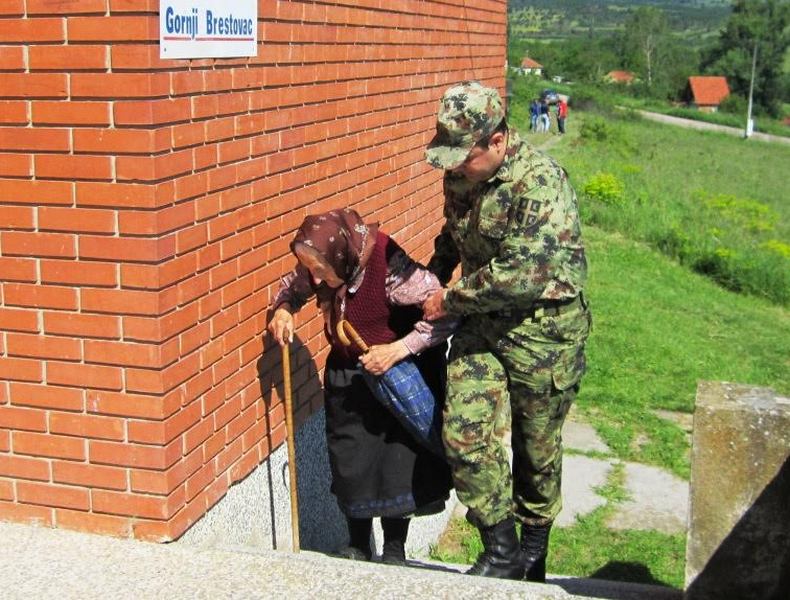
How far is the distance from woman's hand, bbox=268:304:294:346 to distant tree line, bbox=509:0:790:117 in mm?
87115

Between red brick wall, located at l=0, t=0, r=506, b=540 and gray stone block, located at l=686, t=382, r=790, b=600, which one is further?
gray stone block, located at l=686, t=382, r=790, b=600

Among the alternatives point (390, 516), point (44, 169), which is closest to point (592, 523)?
point (390, 516)

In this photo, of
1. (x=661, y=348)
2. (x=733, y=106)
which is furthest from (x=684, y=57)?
(x=661, y=348)

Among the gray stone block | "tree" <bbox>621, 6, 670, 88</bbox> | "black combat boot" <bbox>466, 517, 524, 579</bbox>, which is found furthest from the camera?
"tree" <bbox>621, 6, 670, 88</bbox>

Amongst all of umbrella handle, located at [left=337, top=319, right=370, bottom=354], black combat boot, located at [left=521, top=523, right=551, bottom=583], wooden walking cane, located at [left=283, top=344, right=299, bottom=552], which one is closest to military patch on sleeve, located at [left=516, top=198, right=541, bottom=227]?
umbrella handle, located at [left=337, top=319, right=370, bottom=354]

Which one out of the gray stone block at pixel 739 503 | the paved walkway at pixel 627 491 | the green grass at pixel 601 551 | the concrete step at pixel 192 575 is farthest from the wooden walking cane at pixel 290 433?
the paved walkway at pixel 627 491

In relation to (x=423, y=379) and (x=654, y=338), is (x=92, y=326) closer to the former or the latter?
(x=423, y=379)

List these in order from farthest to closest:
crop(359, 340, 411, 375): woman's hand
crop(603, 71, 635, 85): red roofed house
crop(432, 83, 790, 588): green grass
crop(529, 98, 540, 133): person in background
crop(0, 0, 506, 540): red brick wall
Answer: crop(603, 71, 635, 85): red roofed house, crop(529, 98, 540, 133): person in background, crop(432, 83, 790, 588): green grass, crop(359, 340, 411, 375): woman's hand, crop(0, 0, 506, 540): red brick wall

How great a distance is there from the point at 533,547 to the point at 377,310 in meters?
1.14

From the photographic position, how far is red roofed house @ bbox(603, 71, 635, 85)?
331ft

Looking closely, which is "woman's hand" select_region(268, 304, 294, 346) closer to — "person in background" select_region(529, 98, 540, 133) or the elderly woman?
the elderly woman

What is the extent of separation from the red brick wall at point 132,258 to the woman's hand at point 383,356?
508 mm

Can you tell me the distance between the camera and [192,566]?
3219mm

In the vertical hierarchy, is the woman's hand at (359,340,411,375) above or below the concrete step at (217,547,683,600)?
above
